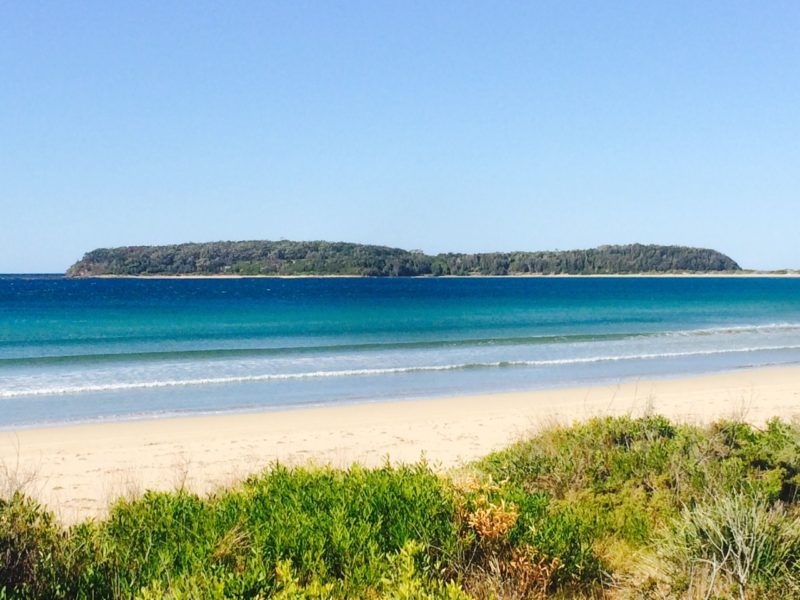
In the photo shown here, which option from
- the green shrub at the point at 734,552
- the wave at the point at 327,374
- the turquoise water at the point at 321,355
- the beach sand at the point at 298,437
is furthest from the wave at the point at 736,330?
the green shrub at the point at 734,552

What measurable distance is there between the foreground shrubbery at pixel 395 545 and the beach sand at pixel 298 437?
11.3 feet

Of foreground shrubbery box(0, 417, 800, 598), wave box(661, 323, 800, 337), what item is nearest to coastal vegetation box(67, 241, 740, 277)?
wave box(661, 323, 800, 337)

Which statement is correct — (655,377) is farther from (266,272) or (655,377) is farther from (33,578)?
(266,272)

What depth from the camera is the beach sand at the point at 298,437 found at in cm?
1033

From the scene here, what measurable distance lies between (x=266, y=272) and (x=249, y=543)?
17031 cm

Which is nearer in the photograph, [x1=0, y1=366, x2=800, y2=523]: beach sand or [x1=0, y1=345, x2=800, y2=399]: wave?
[x1=0, y1=366, x2=800, y2=523]: beach sand

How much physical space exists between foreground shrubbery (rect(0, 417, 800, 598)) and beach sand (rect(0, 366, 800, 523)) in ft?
11.3

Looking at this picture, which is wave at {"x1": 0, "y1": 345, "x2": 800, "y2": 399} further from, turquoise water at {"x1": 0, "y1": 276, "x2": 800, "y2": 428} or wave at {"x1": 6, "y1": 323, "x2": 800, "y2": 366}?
wave at {"x1": 6, "y1": 323, "x2": 800, "y2": 366}

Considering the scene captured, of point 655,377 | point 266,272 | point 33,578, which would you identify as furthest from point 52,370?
point 266,272

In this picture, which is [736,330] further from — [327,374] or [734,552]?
[734,552]

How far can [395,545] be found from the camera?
4.52 m

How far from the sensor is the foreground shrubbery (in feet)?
13.0

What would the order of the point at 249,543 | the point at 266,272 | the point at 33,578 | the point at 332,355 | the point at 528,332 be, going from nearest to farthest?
the point at 33,578 → the point at 249,543 → the point at 332,355 → the point at 528,332 → the point at 266,272

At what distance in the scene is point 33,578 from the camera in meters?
3.97
